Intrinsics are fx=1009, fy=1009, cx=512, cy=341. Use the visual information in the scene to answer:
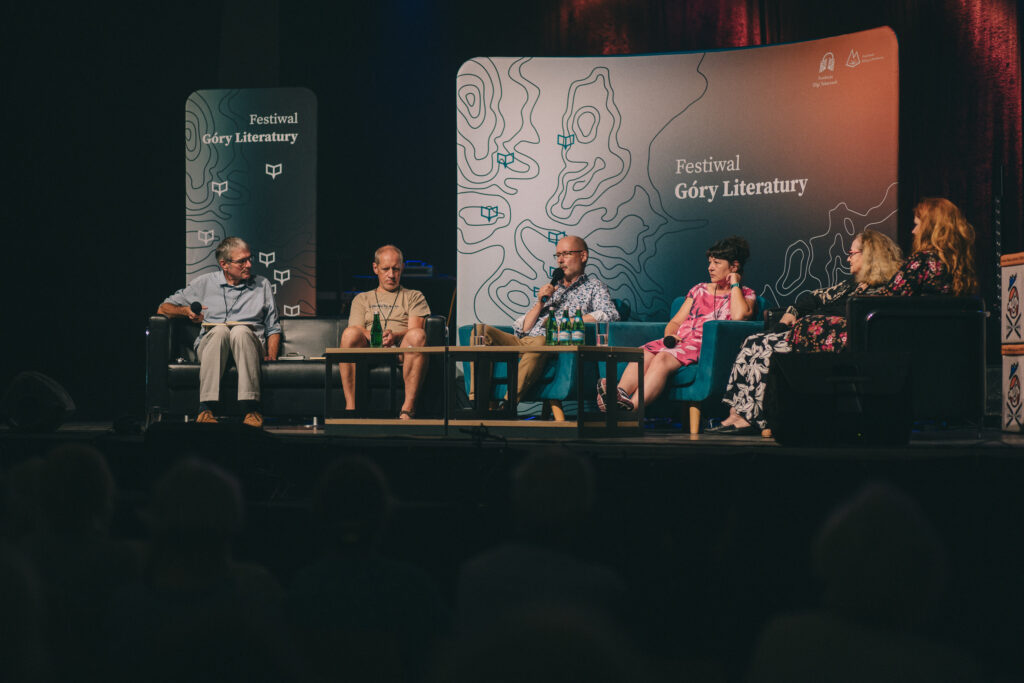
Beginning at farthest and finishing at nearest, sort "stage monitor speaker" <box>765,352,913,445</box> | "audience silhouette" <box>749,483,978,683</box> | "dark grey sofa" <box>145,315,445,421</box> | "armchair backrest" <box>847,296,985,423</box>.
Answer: "dark grey sofa" <box>145,315,445,421</box>, "armchair backrest" <box>847,296,985,423</box>, "stage monitor speaker" <box>765,352,913,445</box>, "audience silhouette" <box>749,483,978,683</box>

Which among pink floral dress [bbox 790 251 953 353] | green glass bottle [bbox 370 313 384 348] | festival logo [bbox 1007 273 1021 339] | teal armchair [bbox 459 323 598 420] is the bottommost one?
teal armchair [bbox 459 323 598 420]

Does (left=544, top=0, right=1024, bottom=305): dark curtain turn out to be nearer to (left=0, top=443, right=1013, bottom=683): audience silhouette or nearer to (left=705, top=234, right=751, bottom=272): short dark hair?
(left=705, top=234, right=751, bottom=272): short dark hair

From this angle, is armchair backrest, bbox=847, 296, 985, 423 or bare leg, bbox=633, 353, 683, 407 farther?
bare leg, bbox=633, 353, 683, 407

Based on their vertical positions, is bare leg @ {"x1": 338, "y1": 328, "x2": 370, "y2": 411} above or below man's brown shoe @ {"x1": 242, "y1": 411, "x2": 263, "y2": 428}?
above

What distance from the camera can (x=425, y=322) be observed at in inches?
225

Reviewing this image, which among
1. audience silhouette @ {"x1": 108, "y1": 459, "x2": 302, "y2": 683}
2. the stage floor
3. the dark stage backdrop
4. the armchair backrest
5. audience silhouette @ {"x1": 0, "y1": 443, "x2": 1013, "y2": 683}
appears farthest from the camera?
the dark stage backdrop

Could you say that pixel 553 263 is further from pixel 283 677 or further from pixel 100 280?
pixel 283 677

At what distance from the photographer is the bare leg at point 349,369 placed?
5535mm

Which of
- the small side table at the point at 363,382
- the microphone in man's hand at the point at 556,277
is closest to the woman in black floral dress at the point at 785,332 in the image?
the microphone in man's hand at the point at 556,277

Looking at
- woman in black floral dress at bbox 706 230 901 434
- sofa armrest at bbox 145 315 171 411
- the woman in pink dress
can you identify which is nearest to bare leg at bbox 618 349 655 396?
the woman in pink dress

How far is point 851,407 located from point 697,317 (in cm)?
175

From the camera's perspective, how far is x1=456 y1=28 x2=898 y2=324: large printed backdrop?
6.29 metres

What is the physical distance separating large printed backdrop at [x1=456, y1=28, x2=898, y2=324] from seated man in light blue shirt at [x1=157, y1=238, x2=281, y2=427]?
1365 millimetres

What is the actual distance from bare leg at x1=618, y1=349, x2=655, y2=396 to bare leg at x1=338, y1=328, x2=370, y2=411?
146cm
